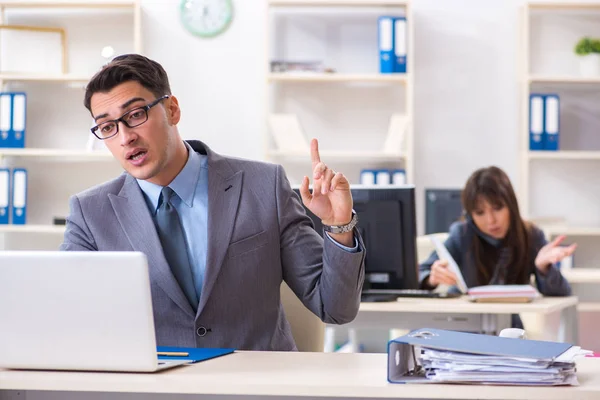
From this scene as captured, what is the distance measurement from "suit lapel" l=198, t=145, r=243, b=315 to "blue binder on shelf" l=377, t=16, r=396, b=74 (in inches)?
116

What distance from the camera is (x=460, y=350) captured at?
125cm

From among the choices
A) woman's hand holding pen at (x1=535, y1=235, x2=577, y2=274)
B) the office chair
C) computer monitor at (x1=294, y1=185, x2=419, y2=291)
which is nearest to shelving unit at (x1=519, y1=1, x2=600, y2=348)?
woman's hand holding pen at (x1=535, y1=235, x2=577, y2=274)

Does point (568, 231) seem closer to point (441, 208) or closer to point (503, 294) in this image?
point (441, 208)

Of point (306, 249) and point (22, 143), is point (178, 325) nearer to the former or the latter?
point (306, 249)

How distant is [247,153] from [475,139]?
4.44 feet

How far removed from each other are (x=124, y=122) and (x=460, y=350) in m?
0.89

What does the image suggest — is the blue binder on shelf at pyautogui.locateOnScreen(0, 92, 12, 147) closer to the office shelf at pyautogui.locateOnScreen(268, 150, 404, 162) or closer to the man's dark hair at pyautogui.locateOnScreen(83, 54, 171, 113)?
the office shelf at pyautogui.locateOnScreen(268, 150, 404, 162)

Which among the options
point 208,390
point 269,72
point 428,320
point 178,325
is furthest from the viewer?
point 269,72

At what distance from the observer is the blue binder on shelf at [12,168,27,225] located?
190 inches

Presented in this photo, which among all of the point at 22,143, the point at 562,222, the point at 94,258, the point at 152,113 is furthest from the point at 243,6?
the point at 94,258

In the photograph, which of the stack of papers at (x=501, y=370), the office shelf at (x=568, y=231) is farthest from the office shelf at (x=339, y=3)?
the stack of papers at (x=501, y=370)

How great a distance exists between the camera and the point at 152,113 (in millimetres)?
1821

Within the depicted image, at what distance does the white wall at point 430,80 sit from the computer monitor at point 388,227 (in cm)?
215

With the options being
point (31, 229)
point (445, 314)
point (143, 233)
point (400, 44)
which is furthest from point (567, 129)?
point (143, 233)
